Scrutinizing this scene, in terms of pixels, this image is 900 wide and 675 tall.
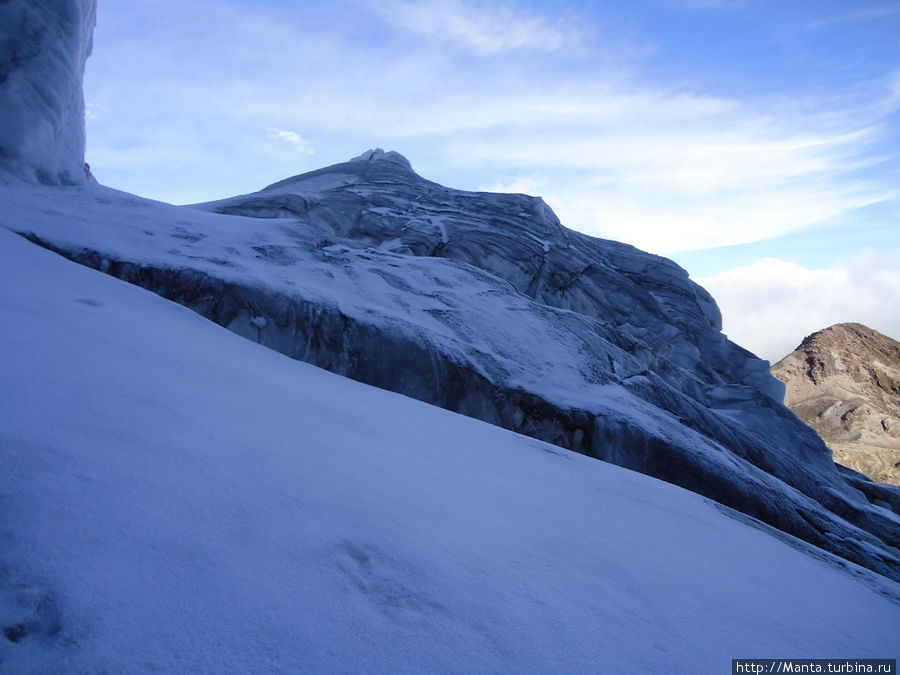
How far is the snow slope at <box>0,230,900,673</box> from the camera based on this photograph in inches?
68.6

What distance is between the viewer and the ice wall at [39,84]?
967 centimetres

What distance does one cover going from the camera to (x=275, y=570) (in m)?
2.07

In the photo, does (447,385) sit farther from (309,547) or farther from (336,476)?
(309,547)

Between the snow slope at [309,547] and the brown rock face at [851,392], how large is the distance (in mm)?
37947

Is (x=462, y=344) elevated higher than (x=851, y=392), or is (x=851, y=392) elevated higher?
(x=851, y=392)

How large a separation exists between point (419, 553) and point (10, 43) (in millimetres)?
12732

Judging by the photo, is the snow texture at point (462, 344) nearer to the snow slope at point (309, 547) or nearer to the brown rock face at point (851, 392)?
the snow slope at point (309, 547)

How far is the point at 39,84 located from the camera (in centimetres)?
1028

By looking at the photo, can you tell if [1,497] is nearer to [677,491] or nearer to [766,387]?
[677,491]

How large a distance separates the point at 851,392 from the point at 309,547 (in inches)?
2000

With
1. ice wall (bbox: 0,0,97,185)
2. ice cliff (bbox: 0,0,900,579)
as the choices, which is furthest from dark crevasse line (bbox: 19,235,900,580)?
ice wall (bbox: 0,0,97,185)

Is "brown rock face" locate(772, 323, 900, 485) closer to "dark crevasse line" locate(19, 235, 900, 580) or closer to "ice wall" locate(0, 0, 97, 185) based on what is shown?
"dark crevasse line" locate(19, 235, 900, 580)

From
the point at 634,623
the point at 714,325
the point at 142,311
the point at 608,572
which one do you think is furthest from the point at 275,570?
the point at 714,325

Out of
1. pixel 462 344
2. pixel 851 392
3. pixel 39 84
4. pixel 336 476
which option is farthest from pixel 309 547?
pixel 851 392
